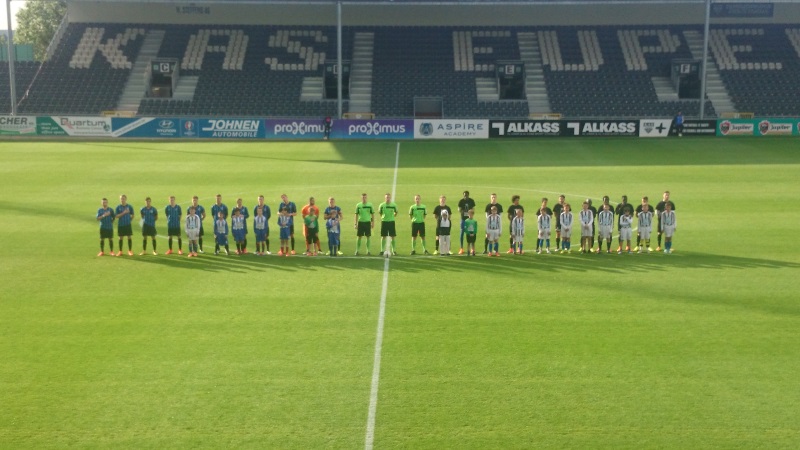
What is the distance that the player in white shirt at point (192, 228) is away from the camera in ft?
66.5

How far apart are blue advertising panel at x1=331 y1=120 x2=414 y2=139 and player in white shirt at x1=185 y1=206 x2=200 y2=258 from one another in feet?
86.1

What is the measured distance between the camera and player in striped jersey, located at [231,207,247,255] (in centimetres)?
2041

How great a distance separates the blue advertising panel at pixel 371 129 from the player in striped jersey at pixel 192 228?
26242 millimetres

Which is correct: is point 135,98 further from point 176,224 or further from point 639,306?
point 639,306

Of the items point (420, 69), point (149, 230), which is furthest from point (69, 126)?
point (149, 230)

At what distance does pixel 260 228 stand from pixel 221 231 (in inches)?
38.9

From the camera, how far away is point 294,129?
46250 millimetres

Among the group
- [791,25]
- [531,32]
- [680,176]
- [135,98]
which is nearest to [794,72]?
[791,25]

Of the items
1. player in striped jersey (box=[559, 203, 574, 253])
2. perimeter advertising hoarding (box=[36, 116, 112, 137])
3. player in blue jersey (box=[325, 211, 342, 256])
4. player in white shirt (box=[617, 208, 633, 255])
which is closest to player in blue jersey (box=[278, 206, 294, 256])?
player in blue jersey (box=[325, 211, 342, 256])

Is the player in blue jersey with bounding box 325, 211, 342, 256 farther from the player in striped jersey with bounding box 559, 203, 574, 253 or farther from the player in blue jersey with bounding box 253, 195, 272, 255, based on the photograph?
the player in striped jersey with bounding box 559, 203, 574, 253

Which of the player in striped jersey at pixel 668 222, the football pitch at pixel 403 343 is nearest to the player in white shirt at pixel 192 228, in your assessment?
the football pitch at pixel 403 343

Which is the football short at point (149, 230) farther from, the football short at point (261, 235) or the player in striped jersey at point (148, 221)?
the football short at point (261, 235)

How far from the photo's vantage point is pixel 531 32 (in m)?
60.8

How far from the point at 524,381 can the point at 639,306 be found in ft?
15.8
